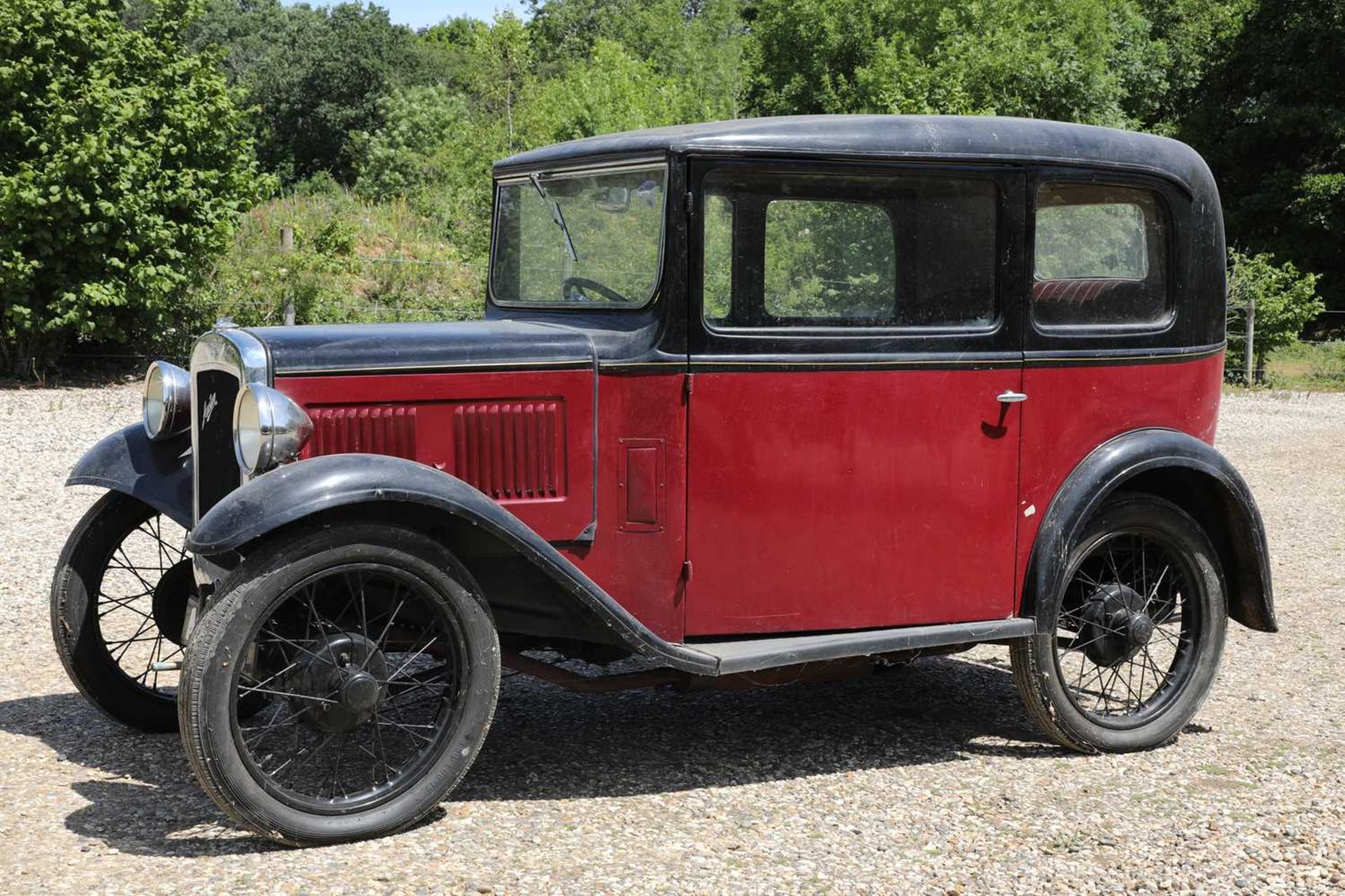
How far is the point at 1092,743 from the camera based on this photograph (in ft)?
15.3

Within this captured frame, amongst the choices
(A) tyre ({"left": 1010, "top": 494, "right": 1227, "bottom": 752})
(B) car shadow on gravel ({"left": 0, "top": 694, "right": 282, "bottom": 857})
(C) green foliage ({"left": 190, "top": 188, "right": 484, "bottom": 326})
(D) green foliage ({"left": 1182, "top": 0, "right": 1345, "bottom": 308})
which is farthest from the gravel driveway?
(D) green foliage ({"left": 1182, "top": 0, "right": 1345, "bottom": 308})

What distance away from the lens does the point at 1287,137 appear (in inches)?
1108

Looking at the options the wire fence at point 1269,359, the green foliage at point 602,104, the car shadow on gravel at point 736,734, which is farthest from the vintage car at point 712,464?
the green foliage at point 602,104

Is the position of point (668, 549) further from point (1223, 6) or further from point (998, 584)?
point (1223, 6)

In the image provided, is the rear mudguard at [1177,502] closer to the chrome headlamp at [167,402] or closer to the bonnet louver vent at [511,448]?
the bonnet louver vent at [511,448]

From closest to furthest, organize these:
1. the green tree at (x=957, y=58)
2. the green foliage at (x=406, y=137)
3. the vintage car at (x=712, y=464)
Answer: the vintage car at (x=712, y=464) < the green tree at (x=957, y=58) < the green foliage at (x=406, y=137)

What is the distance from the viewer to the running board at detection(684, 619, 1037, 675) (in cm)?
411

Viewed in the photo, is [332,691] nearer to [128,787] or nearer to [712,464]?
[128,787]

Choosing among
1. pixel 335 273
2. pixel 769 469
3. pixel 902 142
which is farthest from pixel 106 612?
pixel 335 273

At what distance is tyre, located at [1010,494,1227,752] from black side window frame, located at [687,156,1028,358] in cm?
81

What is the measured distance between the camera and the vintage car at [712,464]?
373cm

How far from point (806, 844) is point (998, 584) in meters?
1.24

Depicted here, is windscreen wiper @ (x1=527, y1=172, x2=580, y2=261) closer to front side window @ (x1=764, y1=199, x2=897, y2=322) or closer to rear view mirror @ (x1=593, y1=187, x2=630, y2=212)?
rear view mirror @ (x1=593, y1=187, x2=630, y2=212)

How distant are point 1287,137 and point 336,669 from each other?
2898 centimetres
